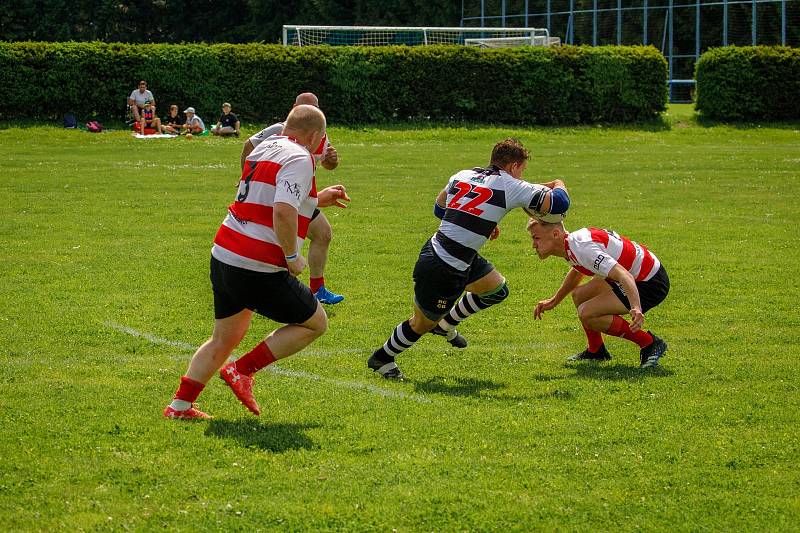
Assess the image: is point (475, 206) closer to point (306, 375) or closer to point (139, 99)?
point (306, 375)

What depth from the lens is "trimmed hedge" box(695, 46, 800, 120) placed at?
35.8 metres

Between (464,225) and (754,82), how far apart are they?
30.6 meters

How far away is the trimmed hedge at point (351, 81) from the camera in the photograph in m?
32.9

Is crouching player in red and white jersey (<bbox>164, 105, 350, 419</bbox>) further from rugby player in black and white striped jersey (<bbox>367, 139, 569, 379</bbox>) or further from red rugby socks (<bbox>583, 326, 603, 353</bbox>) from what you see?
red rugby socks (<bbox>583, 326, 603, 353</bbox>)

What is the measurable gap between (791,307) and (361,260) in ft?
17.0

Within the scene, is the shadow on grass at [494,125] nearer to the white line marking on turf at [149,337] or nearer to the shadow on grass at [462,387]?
the white line marking on turf at [149,337]

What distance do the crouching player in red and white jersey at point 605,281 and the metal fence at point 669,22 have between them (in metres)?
37.8

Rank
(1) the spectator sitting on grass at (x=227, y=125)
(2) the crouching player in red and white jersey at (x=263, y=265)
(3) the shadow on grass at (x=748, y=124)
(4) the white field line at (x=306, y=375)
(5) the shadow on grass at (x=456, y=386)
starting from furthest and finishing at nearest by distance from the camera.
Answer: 1. (3) the shadow on grass at (x=748, y=124)
2. (1) the spectator sitting on grass at (x=227, y=125)
3. (5) the shadow on grass at (x=456, y=386)
4. (4) the white field line at (x=306, y=375)
5. (2) the crouching player in red and white jersey at (x=263, y=265)

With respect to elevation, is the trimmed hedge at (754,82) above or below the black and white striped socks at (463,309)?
above

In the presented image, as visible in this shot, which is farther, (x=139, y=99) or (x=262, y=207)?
(x=139, y=99)

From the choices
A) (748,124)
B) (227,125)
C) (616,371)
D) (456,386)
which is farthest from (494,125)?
(456,386)

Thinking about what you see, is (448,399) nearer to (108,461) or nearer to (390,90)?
(108,461)

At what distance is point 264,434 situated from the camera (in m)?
6.49

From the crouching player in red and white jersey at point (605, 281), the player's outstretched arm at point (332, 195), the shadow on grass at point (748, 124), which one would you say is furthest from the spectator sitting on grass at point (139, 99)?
the crouching player in red and white jersey at point (605, 281)
